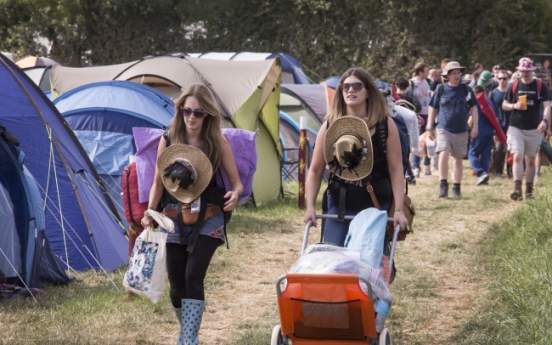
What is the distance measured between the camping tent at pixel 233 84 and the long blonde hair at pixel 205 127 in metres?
5.89

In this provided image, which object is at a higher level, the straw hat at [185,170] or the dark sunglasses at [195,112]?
the dark sunglasses at [195,112]

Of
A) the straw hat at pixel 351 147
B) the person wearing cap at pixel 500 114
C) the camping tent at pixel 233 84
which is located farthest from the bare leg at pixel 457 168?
the straw hat at pixel 351 147

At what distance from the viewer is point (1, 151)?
243 inches

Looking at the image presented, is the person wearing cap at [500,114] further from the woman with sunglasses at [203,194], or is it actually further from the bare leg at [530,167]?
the woman with sunglasses at [203,194]

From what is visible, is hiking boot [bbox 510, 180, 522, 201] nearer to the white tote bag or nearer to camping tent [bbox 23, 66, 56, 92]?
the white tote bag

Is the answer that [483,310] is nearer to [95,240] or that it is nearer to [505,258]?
[505,258]

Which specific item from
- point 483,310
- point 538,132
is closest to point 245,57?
point 538,132

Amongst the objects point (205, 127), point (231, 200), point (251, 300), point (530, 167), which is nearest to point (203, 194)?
point (231, 200)

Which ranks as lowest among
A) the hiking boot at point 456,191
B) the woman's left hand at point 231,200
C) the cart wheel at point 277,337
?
the hiking boot at point 456,191

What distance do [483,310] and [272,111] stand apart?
6273 millimetres

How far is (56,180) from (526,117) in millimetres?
5949

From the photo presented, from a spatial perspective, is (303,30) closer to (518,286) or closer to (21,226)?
(21,226)

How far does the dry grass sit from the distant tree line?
1657 centimetres

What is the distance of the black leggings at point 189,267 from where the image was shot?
14.5 feet
